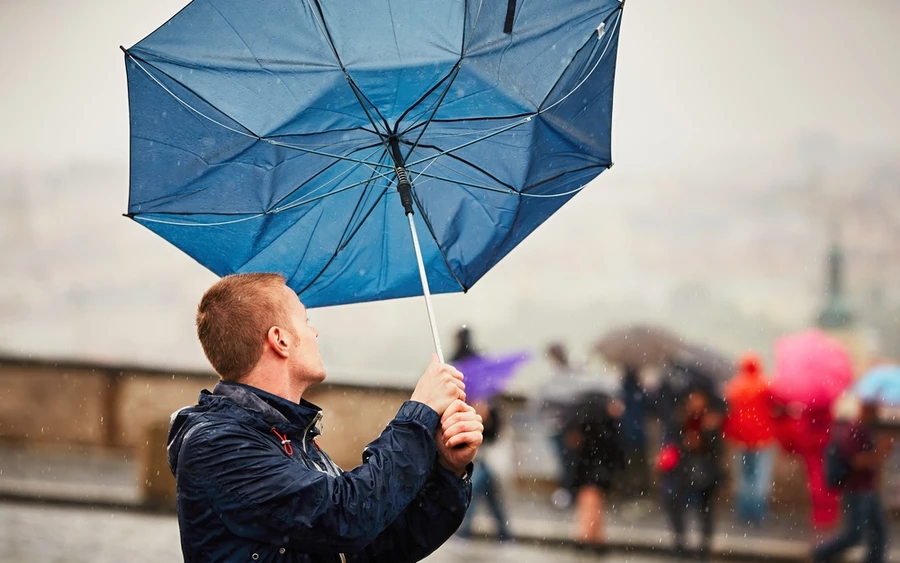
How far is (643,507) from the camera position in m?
8.22

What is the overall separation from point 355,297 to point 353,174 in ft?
1.07

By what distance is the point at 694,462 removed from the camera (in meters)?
6.24

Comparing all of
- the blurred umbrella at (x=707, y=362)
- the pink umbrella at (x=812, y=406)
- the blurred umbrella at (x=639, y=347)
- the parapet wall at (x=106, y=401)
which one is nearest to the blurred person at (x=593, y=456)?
the blurred umbrella at (x=639, y=347)

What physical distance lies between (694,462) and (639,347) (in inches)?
71.3

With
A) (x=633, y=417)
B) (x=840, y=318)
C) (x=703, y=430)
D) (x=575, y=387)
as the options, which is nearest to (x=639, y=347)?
(x=575, y=387)

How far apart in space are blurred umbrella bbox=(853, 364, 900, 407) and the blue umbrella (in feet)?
15.8

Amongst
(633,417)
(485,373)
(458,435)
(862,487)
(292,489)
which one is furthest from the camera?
(485,373)

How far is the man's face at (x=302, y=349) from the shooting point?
1.85 meters

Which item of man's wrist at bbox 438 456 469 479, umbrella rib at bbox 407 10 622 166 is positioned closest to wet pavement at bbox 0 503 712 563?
umbrella rib at bbox 407 10 622 166

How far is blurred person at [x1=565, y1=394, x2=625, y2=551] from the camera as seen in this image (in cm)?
682

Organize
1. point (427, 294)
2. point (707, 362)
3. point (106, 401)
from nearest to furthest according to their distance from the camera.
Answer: point (427, 294)
point (707, 362)
point (106, 401)

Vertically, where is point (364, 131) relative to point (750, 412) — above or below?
above

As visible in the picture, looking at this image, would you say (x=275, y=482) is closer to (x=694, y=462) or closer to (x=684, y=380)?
(x=694, y=462)

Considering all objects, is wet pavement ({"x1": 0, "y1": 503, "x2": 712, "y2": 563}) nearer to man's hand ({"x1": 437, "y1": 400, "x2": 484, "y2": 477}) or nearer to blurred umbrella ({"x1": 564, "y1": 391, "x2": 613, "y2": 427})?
blurred umbrella ({"x1": 564, "y1": 391, "x2": 613, "y2": 427})
